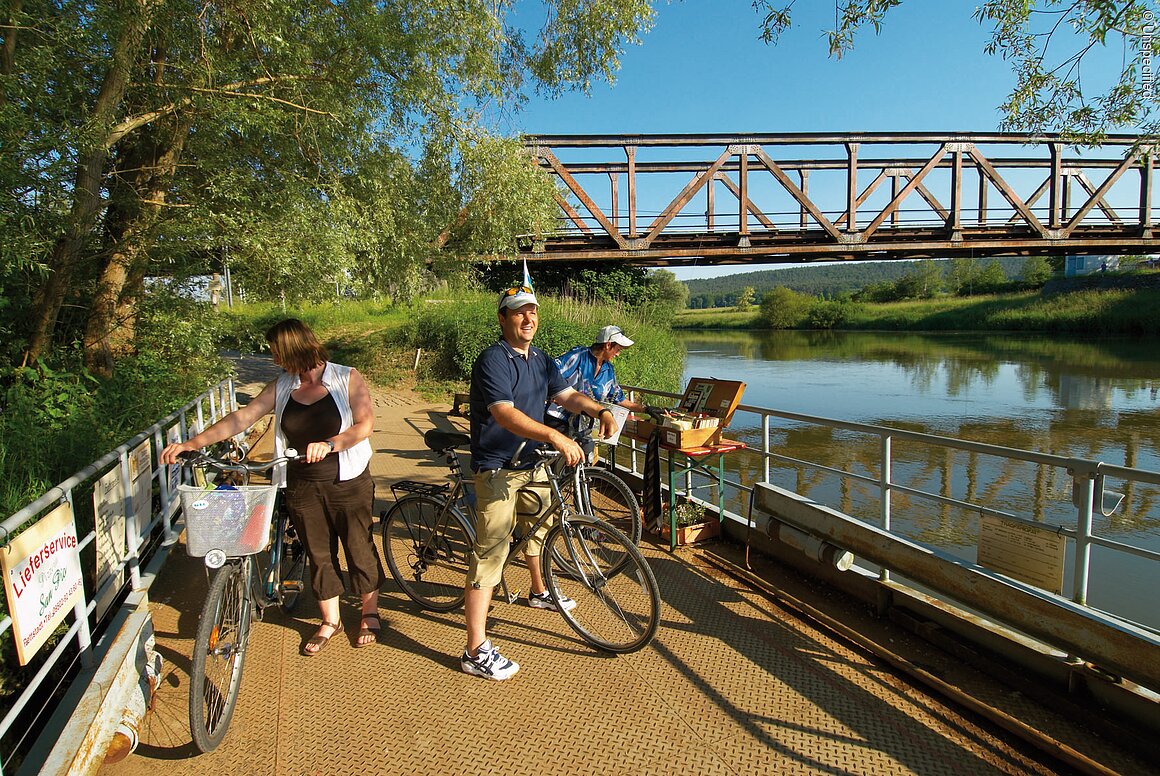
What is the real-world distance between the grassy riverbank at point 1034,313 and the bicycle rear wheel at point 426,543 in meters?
37.5

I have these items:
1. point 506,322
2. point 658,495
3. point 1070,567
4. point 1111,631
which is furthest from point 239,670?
point 1070,567

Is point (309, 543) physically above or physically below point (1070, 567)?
above

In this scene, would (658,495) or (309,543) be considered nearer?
(309,543)

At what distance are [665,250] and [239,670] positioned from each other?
60.0 feet

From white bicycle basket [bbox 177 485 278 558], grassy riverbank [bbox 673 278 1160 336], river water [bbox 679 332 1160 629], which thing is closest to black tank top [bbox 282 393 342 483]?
white bicycle basket [bbox 177 485 278 558]

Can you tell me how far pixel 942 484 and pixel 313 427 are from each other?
429 inches

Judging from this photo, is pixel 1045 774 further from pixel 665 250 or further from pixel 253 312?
pixel 253 312

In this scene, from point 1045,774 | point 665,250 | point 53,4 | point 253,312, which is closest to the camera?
point 1045,774

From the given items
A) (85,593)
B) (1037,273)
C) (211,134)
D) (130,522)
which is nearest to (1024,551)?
(130,522)

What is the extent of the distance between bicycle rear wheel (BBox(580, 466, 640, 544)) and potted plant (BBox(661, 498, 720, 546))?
345 millimetres

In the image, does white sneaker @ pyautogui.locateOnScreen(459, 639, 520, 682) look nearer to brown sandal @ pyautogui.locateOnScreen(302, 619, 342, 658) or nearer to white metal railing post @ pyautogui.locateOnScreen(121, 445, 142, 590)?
brown sandal @ pyautogui.locateOnScreen(302, 619, 342, 658)

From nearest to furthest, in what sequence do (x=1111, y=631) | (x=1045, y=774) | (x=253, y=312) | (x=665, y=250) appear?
1. (x=1045, y=774)
2. (x=1111, y=631)
3. (x=665, y=250)
4. (x=253, y=312)

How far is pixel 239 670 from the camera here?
123 inches

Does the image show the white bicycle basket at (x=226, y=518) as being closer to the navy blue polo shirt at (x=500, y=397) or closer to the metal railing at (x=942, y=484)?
the navy blue polo shirt at (x=500, y=397)
